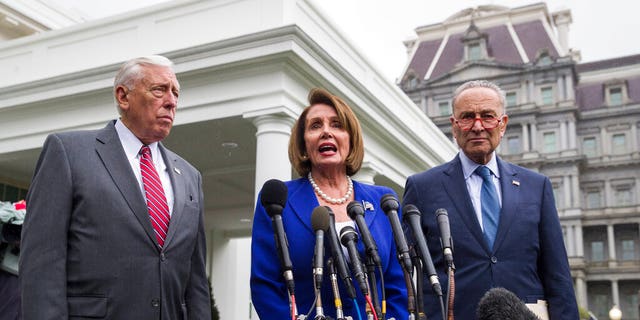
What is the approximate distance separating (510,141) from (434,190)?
48.1m

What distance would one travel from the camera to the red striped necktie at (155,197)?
307 centimetres

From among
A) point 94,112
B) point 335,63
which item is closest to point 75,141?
point 335,63

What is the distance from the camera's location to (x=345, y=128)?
11.3ft

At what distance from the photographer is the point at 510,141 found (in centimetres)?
4972

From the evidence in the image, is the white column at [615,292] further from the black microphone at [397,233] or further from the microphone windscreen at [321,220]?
the microphone windscreen at [321,220]

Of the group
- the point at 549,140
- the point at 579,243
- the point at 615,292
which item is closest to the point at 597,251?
the point at 579,243

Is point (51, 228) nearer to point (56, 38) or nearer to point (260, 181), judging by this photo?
point (260, 181)

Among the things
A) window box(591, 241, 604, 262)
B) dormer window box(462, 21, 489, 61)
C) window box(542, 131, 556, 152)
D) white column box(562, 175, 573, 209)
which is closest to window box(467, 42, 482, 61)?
dormer window box(462, 21, 489, 61)

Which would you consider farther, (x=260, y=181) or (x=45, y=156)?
(x=260, y=181)

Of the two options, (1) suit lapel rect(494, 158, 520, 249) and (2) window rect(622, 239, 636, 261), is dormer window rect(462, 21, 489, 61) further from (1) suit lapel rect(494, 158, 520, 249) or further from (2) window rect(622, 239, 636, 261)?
(1) suit lapel rect(494, 158, 520, 249)

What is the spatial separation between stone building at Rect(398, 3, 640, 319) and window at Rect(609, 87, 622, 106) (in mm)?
A: 77

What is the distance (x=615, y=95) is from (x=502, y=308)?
178 feet

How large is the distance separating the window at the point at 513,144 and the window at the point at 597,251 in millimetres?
8914

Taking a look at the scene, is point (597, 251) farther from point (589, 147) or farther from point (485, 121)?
point (485, 121)
